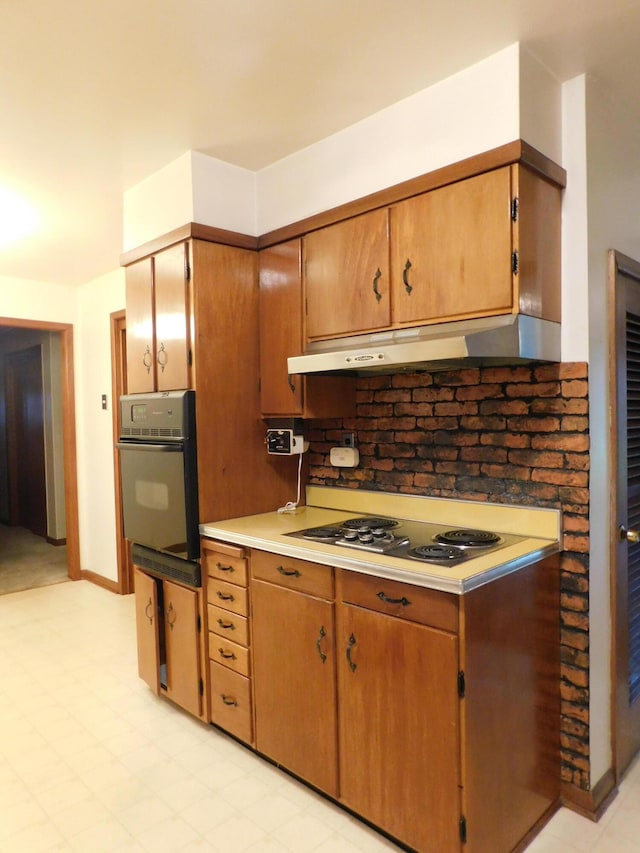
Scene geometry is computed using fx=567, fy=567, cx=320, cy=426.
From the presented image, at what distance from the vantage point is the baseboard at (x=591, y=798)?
1.94 metres

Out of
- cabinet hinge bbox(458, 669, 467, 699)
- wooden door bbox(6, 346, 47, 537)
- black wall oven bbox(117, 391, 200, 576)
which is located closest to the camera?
cabinet hinge bbox(458, 669, 467, 699)

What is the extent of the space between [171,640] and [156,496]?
679 millimetres

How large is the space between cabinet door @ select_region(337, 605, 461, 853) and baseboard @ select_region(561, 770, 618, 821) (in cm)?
64

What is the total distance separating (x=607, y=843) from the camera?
1820 mm

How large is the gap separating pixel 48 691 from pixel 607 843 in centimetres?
257

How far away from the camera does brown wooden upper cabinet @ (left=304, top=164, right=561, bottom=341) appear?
1.79m

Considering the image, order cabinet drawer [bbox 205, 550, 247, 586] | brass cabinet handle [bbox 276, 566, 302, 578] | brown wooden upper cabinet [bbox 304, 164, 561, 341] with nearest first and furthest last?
brown wooden upper cabinet [bbox 304, 164, 561, 341] < brass cabinet handle [bbox 276, 566, 302, 578] < cabinet drawer [bbox 205, 550, 247, 586]

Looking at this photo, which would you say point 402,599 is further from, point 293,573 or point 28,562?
point 28,562

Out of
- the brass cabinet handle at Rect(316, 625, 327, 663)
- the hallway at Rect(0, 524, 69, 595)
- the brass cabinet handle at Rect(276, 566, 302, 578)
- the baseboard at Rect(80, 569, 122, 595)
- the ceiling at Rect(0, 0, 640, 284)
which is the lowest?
the hallway at Rect(0, 524, 69, 595)

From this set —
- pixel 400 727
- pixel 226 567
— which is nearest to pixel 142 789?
pixel 226 567

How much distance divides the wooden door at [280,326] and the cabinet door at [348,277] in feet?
Answer: 0.23

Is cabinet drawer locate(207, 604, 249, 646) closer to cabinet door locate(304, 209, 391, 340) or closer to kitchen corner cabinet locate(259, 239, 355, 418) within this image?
kitchen corner cabinet locate(259, 239, 355, 418)

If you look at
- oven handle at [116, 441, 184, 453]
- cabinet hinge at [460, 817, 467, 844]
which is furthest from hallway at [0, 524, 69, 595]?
cabinet hinge at [460, 817, 467, 844]

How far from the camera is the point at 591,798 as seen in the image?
1939 millimetres
